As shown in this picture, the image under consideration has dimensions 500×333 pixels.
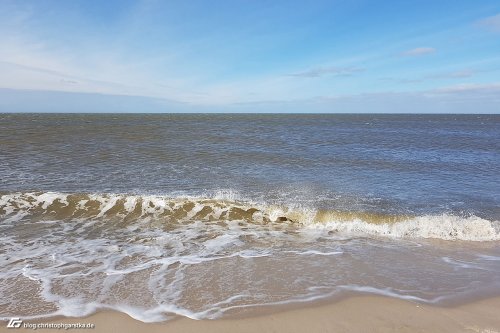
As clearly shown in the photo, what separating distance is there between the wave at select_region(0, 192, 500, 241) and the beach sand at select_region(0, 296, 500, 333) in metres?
4.22

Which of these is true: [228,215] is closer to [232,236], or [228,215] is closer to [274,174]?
[232,236]

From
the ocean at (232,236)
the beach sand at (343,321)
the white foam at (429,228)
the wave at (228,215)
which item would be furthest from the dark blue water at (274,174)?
the beach sand at (343,321)

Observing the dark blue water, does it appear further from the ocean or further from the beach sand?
the beach sand

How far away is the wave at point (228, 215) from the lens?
31.4ft

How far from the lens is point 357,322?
16.0 ft

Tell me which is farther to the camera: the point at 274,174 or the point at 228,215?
the point at 274,174

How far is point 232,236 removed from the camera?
8891mm

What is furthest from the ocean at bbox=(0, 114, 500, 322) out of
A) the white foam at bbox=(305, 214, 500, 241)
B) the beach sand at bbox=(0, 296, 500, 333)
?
the beach sand at bbox=(0, 296, 500, 333)

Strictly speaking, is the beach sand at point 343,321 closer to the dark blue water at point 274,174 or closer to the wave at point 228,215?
the wave at point 228,215

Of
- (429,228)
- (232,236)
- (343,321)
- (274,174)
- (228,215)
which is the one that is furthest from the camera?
(274,174)

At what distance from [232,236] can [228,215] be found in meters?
1.92

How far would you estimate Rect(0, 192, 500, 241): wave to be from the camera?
9.59m

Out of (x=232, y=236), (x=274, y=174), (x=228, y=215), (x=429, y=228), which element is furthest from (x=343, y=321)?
(x=274, y=174)

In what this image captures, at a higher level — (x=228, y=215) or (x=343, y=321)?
(x=343, y=321)
